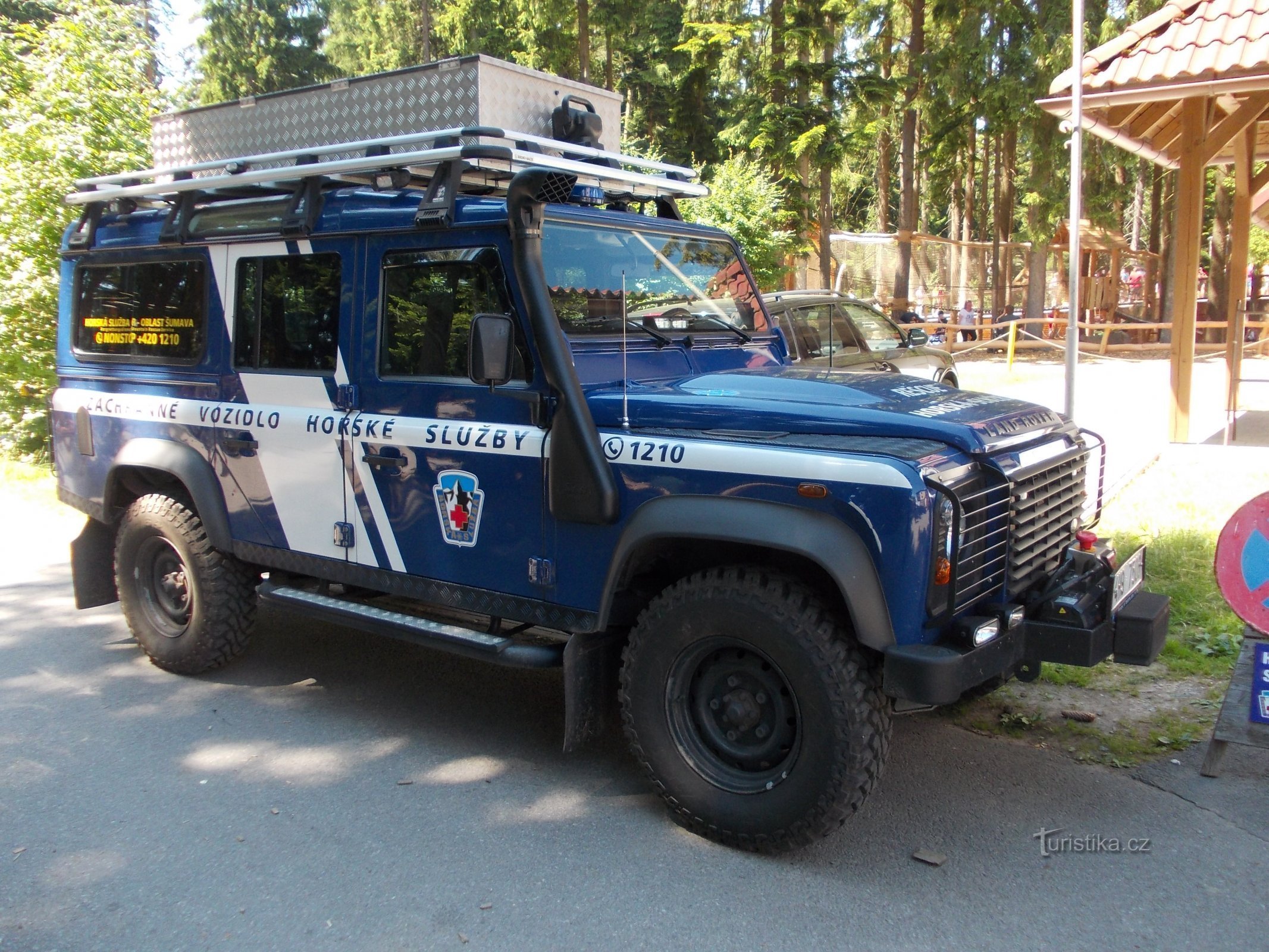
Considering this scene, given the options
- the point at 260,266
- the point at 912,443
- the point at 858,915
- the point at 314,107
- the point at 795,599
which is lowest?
the point at 858,915

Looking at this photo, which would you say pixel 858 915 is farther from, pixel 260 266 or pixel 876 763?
pixel 260 266

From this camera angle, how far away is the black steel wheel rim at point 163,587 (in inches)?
209

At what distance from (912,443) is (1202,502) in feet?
17.3

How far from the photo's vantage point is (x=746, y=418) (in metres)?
3.57

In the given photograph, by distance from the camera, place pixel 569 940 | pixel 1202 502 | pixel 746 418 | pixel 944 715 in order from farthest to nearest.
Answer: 1. pixel 1202 502
2. pixel 944 715
3. pixel 746 418
4. pixel 569 940

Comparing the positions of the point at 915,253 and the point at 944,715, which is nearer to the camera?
the point at 944,715

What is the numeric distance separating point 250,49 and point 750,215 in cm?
2378

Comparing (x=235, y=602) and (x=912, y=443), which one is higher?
(x=912, y=443)

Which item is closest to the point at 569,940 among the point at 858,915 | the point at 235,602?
the point at 858,915

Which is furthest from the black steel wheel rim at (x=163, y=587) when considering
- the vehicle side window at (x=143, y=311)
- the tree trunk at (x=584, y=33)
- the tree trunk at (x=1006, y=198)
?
the tree trunk at (x=1006, y=198)

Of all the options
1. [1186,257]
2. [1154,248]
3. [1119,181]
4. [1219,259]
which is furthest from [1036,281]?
[1186,257]

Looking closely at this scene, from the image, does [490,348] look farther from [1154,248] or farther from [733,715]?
[1154,248]

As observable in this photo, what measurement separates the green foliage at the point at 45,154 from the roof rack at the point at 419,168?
188 inches

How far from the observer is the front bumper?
3.10 m
